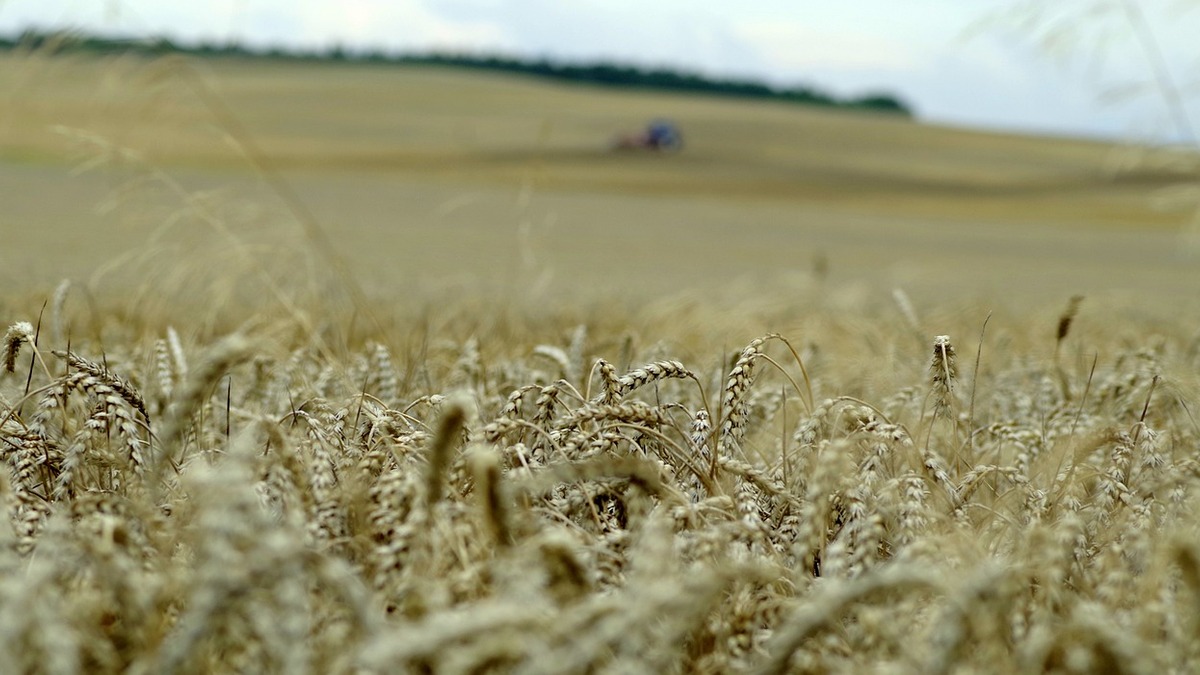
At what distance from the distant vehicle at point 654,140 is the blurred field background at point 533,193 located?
36.0 inches

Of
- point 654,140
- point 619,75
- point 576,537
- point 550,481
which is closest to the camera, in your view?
point 550,481

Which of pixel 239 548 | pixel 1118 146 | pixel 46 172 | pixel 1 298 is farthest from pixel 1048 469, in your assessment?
pixel 46 172

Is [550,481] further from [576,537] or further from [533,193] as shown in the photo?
[533,193]

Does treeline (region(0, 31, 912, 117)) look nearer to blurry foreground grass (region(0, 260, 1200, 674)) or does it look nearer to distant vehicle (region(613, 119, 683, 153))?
distant vehicle (region(613, 119, 683, 153))

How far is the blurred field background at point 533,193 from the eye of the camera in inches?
131

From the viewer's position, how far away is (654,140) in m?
44.6

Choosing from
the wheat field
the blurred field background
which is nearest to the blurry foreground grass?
the wheat field

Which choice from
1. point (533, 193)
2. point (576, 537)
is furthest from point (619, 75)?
point (576, 537)

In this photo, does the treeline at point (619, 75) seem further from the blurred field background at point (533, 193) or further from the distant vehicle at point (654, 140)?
the distant vehicle at point (654, 140)

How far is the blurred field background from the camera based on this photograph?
3338 mm

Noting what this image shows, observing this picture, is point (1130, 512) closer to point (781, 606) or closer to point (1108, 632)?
point (781, 606)

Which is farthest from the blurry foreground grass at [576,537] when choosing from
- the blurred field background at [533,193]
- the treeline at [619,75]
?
the treeline at [619,75]

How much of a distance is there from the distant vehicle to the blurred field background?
916mm

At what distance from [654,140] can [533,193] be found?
2161 cm
